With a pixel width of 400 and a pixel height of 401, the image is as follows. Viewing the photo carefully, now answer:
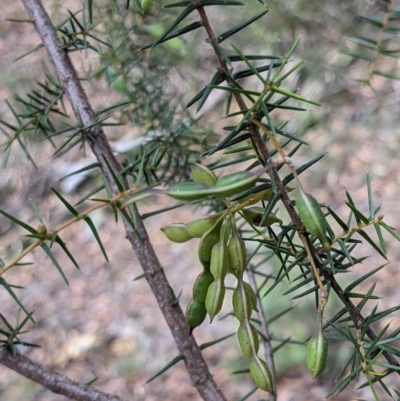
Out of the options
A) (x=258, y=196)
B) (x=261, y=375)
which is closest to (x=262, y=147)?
(x=258, y=196)

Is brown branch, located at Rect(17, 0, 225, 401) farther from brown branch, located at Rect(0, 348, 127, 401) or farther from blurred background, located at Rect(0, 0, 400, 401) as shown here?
blurred background, located at Rect(0, 0, 400, 401)

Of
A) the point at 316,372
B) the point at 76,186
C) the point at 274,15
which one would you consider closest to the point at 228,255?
the point at 316,372

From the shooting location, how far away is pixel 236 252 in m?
0.28

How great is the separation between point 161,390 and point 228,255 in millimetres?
1319

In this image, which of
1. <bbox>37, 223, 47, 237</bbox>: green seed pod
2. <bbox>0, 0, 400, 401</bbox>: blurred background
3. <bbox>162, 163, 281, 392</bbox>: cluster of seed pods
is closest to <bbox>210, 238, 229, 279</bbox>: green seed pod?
<bbox>162, 163, 281, 392</bbox>: cluster of seed pods

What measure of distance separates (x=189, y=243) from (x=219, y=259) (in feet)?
5.36

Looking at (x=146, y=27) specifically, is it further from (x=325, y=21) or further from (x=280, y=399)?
(x=325, y=21)

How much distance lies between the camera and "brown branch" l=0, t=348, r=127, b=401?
41 cm

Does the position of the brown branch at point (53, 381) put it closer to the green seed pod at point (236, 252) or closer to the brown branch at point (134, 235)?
the brown branch at point (134, 235)

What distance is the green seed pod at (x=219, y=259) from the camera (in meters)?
0.28

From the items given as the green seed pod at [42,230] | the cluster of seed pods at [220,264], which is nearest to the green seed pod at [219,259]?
the cluster of seed pods at [220,264]

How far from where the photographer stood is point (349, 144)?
6.41 feet

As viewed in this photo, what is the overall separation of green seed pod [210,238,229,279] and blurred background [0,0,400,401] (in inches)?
42.9

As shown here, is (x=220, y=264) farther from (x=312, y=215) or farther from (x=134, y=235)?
(x=134, y=235)
